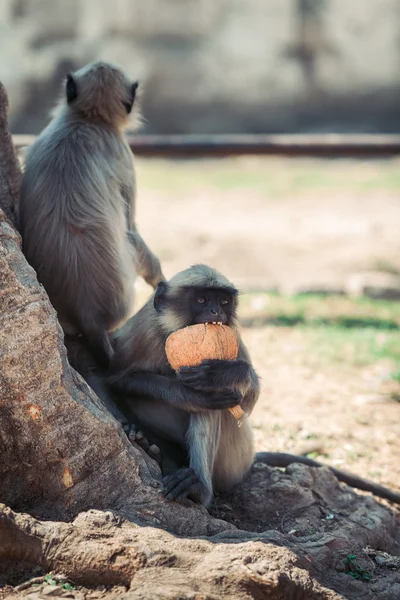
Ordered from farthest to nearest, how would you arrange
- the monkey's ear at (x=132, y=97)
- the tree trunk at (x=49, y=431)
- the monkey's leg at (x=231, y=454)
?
the monkey's ear at (x=132, y=97) → the monkey's leg at (x=231, y=454) → the tree trunk at (x=49, y=431)

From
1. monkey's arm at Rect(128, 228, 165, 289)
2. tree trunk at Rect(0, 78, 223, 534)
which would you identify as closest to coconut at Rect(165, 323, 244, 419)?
tree trunk at Rect(0, 78, 223, 534)

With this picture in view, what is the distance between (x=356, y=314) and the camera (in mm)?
8328

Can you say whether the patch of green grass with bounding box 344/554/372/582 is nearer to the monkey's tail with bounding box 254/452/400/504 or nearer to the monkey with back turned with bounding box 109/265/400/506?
the monkey with back turned with bounding box 109/265/400/506

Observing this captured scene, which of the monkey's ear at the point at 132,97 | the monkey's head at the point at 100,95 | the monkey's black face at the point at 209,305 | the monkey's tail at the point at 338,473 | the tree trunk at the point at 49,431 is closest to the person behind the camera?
the tree trunk at the point at 49,431

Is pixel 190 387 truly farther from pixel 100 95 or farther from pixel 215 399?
pixel 100 95

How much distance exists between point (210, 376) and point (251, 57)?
16.5 m

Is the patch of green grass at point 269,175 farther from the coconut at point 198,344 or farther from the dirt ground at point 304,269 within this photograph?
the coconut at point 198,344

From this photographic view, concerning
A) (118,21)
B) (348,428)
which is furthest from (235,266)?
(118,21)

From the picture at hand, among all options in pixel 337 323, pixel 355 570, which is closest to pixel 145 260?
pixel 355 570

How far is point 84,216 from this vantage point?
4.16 meters

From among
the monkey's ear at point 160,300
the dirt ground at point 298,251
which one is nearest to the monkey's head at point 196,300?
the monkey's ear at point 160,300

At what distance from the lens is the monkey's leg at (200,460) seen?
134 inches

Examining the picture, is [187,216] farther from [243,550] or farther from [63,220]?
[243,550]

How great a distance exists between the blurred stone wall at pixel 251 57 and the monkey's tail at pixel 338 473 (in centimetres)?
1458
